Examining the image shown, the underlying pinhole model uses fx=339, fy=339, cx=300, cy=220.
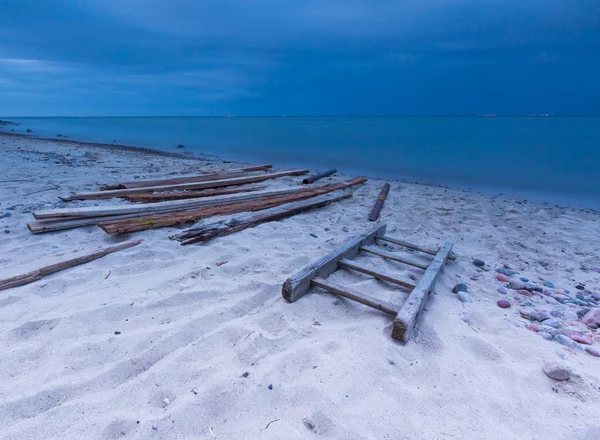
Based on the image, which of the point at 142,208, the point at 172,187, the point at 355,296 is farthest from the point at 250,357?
the point at 172,187

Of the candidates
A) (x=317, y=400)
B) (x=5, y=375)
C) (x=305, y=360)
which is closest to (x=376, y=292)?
(x=305, y=360)

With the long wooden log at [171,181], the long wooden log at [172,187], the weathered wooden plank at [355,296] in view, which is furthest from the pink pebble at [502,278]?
the long wooden log at [171,181]

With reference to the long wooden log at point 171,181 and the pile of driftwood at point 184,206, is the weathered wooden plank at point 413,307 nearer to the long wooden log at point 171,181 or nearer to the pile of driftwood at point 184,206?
the pile of driftwood at point 184,206

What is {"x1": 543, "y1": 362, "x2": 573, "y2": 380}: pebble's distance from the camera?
2.11m

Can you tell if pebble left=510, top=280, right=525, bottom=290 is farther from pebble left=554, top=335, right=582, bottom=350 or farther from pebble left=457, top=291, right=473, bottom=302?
pebble left=554, top=335, right=582, bottom=350

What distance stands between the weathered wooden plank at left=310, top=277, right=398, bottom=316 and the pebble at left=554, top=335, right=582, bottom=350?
1236mm

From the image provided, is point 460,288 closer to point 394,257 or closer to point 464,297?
point 464,297

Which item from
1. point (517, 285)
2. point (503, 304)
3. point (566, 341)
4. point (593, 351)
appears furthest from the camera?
point (517, 285)

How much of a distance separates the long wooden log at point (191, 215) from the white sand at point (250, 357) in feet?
0.80

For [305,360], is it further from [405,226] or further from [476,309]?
[405,226]

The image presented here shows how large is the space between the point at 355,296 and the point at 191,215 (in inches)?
115

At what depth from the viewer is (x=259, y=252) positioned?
150 inches

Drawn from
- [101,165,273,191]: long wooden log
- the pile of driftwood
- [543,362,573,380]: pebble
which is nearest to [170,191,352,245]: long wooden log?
the pile of driftwood

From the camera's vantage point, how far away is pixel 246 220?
4660 mm
